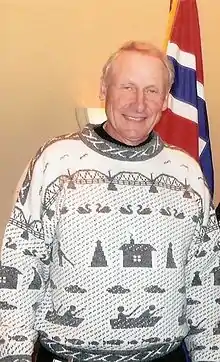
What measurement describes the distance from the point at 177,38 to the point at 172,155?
2.62ft

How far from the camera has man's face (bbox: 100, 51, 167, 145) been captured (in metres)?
1.67

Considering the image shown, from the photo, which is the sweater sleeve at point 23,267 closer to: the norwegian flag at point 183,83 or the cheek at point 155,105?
the cheek at point 155,105

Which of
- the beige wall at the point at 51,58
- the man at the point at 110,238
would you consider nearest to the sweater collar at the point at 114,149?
the man at the point at 110,238

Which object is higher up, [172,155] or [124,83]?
[124,83]

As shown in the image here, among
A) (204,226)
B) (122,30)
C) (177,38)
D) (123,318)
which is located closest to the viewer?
(123,318)

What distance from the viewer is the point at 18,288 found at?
162cm

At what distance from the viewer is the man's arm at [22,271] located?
1.60 m

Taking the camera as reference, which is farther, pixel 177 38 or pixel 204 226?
pixel 177 38

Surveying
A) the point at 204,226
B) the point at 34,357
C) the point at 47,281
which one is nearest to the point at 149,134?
the point at 204,226

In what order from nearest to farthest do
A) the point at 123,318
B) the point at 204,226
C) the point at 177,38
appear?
the point at 123,318 < the point at 204,226 < the point at 177,38

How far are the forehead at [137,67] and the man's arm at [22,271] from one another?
0.31 m

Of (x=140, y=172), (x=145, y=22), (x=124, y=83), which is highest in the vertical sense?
(x=145, y=22)

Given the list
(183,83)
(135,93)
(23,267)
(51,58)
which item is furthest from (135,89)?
(51,58)

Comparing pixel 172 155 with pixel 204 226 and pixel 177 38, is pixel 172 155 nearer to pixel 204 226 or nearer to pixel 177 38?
pixel 204 226
